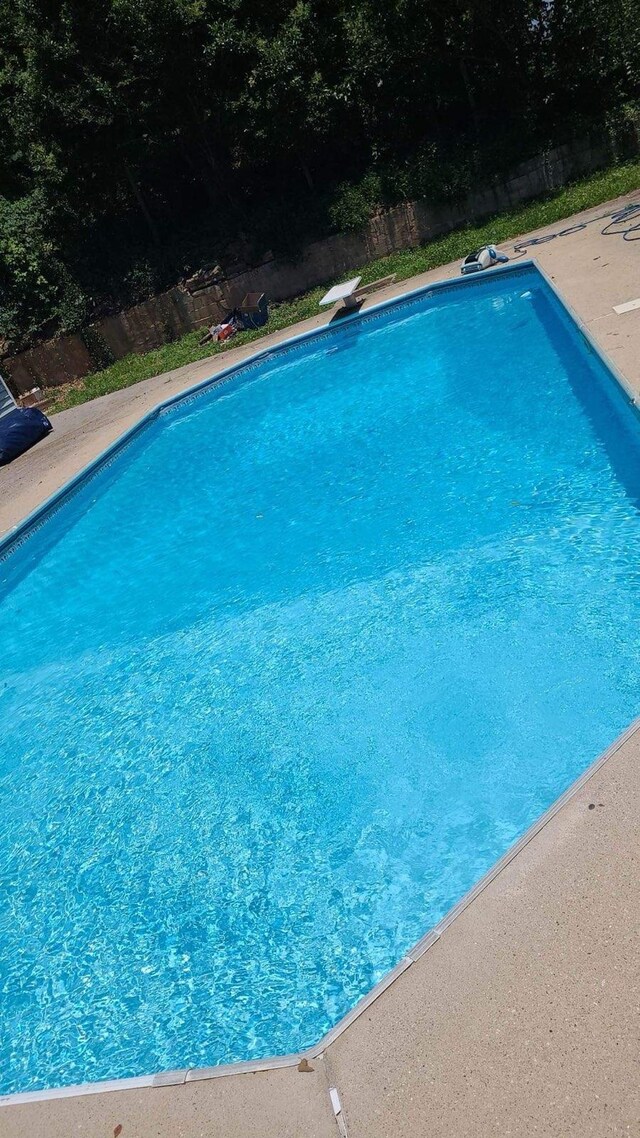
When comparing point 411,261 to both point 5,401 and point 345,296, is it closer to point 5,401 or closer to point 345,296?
point 345,296

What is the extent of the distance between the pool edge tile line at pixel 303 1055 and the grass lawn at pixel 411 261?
13.5m

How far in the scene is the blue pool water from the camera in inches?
162

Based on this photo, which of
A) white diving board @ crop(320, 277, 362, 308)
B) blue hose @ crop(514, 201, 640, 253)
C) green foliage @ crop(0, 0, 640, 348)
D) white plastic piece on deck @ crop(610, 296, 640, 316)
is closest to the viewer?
white plastic piece on deck @ crop(610, 296, 640, 316)

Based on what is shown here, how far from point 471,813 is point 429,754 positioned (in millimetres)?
584

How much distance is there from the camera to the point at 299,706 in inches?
230

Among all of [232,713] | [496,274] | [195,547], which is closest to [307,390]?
[496,274]

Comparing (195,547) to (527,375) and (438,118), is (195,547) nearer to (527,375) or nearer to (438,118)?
(527,375)

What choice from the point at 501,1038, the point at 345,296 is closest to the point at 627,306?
the point at 345,296

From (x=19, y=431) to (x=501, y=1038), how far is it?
13.2 meters

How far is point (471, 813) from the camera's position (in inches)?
178

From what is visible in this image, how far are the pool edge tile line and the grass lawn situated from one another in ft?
Result: 44.3

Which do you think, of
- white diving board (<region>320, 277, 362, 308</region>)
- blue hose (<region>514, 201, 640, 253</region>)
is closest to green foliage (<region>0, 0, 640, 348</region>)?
white diving board (<region>320, 277, 362, 308</region>)

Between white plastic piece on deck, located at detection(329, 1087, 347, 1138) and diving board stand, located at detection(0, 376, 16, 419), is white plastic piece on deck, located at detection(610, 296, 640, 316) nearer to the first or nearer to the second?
white plastic piece on deck, located at detection(329, 1087, 347, 1138)

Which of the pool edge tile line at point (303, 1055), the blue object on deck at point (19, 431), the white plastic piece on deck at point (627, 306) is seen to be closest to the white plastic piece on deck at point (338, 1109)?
the pool edge tile line at point (303, 1055)
